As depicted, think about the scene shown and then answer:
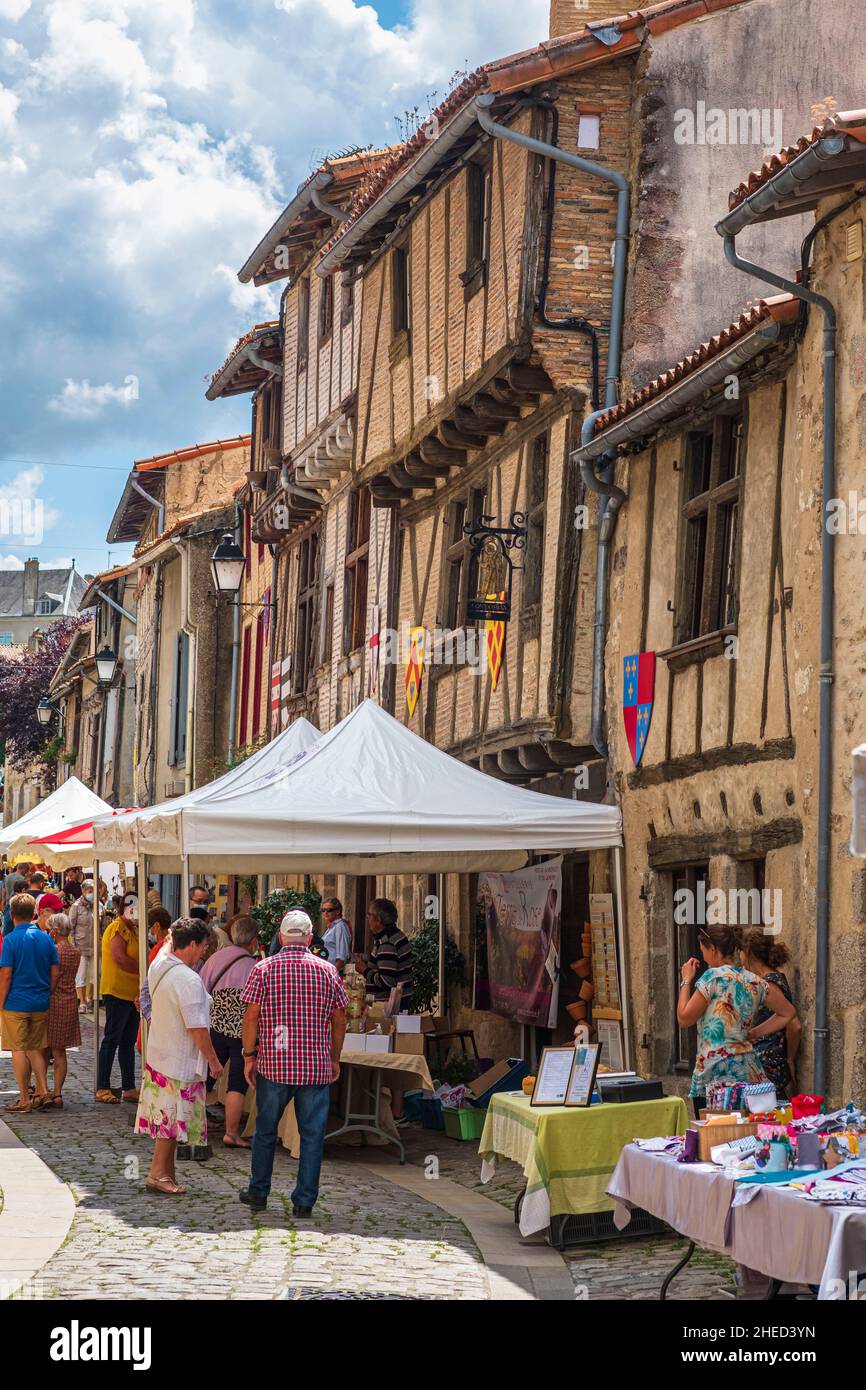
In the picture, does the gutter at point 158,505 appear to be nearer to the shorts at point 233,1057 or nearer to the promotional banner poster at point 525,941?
the promotional banner poster at point 525,941

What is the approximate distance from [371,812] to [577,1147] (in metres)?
3.24

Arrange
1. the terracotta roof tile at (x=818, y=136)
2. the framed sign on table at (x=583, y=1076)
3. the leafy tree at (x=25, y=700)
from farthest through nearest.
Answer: the leafy tree at (x=25, y=700) → the framed sign on table at (x=583, y=1076) → the terracotta roof tile at (x=818, y=136)

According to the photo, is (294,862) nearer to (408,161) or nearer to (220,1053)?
(220,1053)

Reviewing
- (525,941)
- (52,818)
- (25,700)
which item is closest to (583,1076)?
(525,941)

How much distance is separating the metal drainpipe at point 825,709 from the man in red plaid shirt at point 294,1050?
7.88 feet

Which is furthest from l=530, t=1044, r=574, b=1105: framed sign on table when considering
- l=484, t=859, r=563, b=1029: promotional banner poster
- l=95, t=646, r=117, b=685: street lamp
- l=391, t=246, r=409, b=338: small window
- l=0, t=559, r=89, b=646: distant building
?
l=0, t=559, r=89, b=646: distant building

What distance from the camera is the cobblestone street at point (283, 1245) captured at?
25.0 ft

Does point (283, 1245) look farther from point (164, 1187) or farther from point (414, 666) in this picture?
point (414, 666)

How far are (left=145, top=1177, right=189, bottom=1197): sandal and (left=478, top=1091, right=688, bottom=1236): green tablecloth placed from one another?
1.90m

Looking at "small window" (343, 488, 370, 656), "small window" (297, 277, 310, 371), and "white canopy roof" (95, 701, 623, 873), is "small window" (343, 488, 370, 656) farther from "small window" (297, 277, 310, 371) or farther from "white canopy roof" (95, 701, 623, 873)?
"white canopy roof" (95, 701, 623, 873)

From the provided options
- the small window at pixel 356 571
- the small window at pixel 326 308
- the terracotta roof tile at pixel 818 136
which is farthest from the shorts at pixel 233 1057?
the small window at pixel 326 308

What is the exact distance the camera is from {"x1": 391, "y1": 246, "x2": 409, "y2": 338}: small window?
1884 centimetres

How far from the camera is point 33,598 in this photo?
93.8 m
